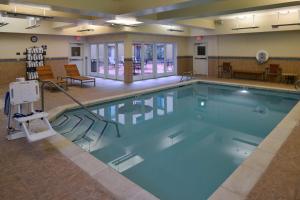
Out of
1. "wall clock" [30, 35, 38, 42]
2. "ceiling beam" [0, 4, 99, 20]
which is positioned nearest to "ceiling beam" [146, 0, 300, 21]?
"ceiling beam" [0, 4, 99, 20]

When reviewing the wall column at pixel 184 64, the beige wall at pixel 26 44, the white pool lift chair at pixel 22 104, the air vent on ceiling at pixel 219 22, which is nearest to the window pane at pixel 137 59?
the wall column at pixel 184 64

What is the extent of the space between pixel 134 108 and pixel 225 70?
6.70 m

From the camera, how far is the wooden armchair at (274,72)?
10484 mm

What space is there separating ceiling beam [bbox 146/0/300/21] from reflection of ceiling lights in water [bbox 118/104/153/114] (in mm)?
2760

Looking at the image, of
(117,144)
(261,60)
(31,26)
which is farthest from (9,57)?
(261,60)

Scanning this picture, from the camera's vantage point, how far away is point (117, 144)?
4.58 metres

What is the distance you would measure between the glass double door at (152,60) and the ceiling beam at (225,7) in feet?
13.8

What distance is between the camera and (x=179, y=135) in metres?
5.09

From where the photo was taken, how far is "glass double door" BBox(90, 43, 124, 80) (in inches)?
461

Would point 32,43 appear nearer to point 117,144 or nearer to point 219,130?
point 117,144

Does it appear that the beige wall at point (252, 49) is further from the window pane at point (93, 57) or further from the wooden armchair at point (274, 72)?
the window pane at point (93, 57)

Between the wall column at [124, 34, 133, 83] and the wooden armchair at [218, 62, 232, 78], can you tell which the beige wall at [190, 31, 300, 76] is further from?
the wall column at [124, 34, 133, 83]

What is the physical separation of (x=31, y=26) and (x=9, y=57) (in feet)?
6.73

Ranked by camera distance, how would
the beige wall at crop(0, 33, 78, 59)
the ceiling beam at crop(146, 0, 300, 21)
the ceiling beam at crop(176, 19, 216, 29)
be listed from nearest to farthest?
the ceiling beam at crop(146, 0, 300, 21), the ceiling beam at crop(176, 19, 216, 29), the beige wall at crop(0, 33, 78, 59)
